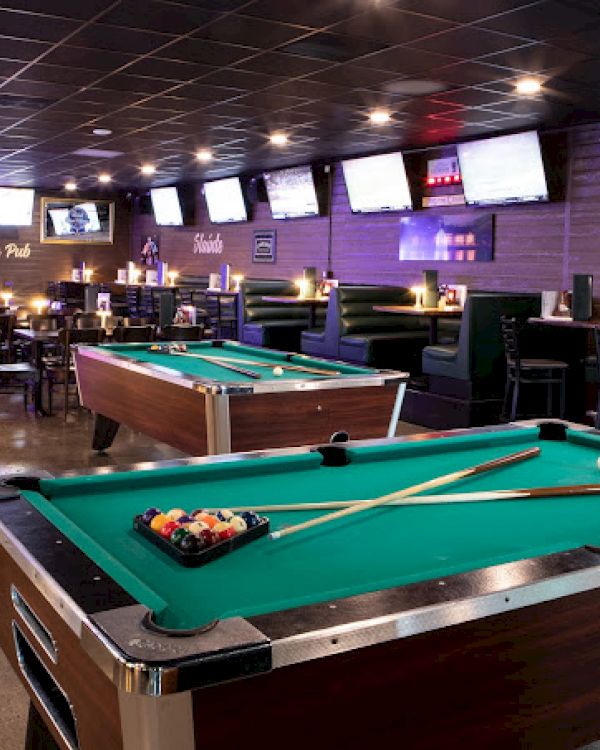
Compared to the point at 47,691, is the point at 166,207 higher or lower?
higher

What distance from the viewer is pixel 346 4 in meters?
4.72

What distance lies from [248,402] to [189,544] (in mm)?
2563

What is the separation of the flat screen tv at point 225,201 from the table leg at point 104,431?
7287 millimetres

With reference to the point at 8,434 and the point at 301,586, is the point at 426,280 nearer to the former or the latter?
the point at 8,434

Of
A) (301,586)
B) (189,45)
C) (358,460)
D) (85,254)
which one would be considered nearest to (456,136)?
(189,45)

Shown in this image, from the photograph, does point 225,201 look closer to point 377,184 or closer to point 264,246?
point 264,246

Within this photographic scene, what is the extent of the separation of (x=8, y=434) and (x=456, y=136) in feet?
17.9

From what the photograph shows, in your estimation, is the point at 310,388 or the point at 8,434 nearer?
the point at 310,388

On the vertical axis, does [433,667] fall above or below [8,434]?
above

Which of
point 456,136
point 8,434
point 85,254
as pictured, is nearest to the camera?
point 8,434

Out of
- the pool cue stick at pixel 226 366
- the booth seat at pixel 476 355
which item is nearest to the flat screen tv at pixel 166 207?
the booth seat at pixel 476 355

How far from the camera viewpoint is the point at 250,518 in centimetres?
194

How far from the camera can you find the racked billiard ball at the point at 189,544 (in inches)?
68.4

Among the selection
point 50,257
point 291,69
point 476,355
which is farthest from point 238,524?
point 50,257
